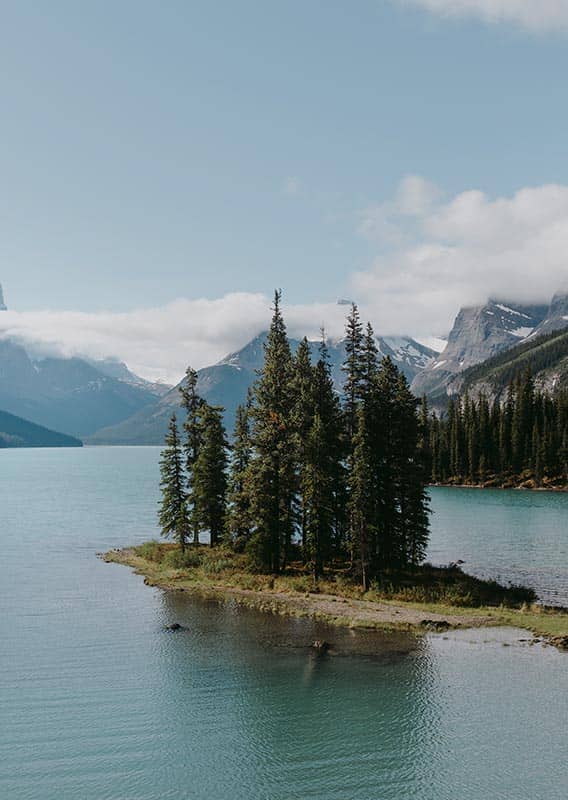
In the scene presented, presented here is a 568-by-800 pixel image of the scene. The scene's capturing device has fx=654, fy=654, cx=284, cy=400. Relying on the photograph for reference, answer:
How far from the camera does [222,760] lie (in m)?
24.8

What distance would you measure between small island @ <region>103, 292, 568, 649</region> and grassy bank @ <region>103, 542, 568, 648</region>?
15 cm

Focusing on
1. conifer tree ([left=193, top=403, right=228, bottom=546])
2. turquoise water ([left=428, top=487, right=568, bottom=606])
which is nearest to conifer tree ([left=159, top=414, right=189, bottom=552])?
conifer tree ([left=193, top=403, right=228, bottom=546])

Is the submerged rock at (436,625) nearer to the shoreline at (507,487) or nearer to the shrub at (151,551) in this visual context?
the shrub at (151,551)

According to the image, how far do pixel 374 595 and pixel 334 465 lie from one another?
12.5 m

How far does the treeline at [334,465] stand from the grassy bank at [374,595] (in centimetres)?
218

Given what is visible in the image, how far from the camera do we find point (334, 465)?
194ft

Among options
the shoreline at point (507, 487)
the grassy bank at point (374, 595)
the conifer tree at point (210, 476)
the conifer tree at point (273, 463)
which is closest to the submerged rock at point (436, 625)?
the grassy bank at point (374, 595)

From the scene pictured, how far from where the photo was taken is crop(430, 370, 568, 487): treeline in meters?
169

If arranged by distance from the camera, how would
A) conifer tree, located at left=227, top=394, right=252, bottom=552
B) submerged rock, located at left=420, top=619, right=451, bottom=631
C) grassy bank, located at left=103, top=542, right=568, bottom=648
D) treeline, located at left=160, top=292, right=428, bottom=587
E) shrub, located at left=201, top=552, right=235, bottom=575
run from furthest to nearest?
shrub, located at left=201, top=552, right=235, bottom=575 < conifer tree, located at left=227, top=394, right=252, bottom=552 < treeline, located at left=160, top=292, right=428, bottom=587 < grassy bank, located at left=103, top=542, right=568, bottom=648 < submerged rock, located at left=420, top=619, right=451, bottom=631

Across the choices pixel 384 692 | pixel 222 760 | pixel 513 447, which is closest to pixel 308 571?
pixel 384 692

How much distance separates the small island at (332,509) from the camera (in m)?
52.0

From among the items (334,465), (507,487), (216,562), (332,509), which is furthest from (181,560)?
(507,487)

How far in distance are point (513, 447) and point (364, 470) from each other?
139 metres

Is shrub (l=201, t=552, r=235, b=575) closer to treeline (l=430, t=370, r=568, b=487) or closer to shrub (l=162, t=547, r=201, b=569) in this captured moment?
shrub (l=162, t=547, r=201, b=569)
